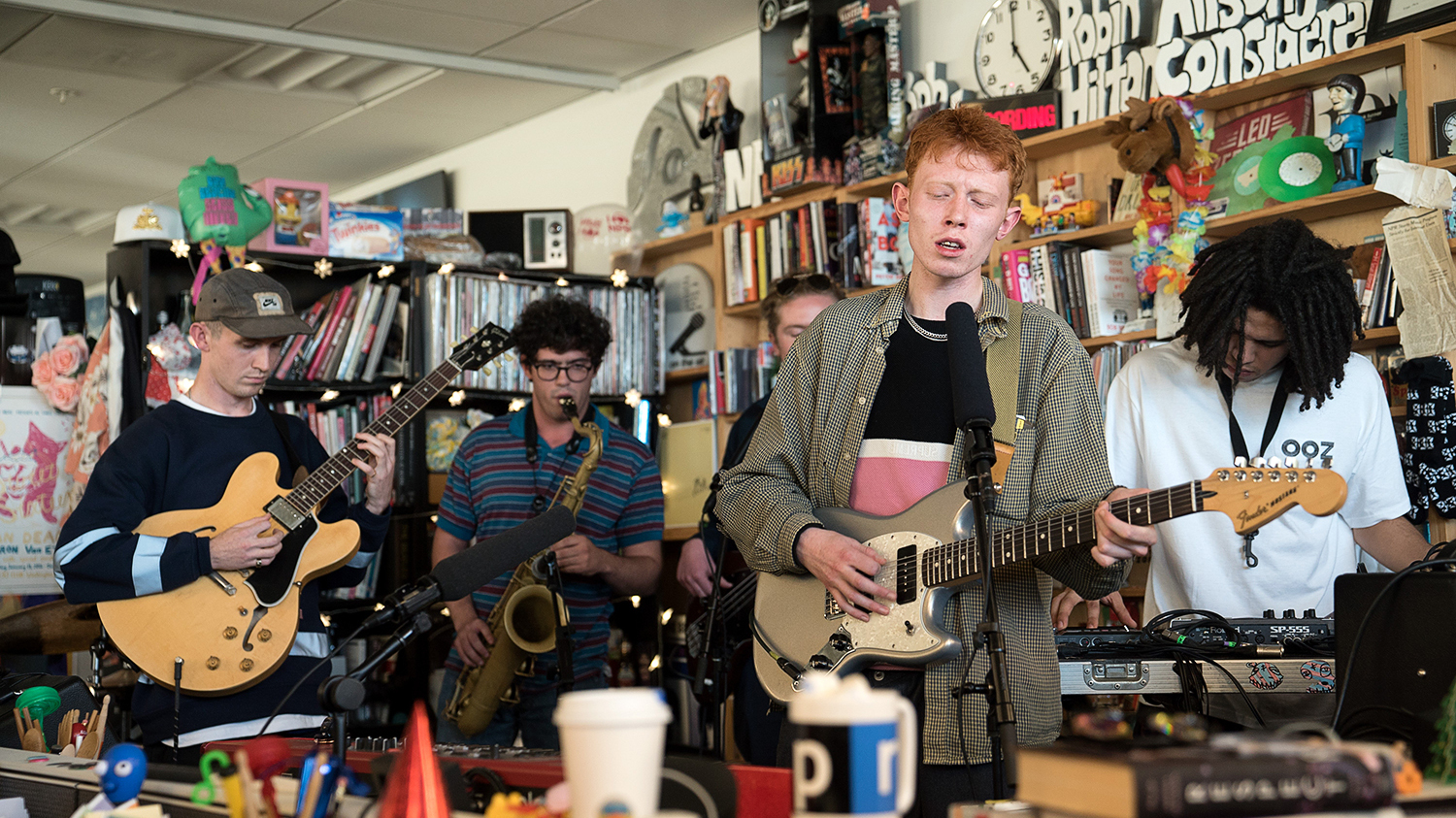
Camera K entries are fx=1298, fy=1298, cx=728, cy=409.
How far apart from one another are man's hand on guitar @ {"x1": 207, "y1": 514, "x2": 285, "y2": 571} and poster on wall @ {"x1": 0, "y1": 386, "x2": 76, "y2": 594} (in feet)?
5.51

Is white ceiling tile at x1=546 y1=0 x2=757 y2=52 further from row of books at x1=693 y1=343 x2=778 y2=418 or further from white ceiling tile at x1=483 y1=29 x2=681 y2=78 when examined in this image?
row of books at x1=693 y1=343 x2=778 y2=418

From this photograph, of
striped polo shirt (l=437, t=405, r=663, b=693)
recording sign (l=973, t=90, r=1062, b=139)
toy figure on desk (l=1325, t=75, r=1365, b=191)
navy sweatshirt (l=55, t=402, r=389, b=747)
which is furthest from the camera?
recording sign (l=973, t=90, r=1062, b=139)

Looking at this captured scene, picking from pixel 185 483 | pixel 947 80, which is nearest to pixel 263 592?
pixel 185 483

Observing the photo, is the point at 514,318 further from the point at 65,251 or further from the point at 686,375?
the point at 65,251

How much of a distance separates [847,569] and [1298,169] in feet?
7.08

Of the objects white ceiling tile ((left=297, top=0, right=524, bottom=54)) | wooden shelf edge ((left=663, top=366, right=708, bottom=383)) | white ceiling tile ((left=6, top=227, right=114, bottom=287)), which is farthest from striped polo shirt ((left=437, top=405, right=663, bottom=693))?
white ceiling tile ((left=6, top=227, right=114, bottom=287))

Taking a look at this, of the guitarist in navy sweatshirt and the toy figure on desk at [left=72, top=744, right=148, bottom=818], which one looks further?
the guitarist in navy sweatshirt

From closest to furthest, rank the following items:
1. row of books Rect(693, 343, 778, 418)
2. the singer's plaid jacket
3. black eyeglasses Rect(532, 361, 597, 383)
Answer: the singer's plaid jacket
black eyeglasses Rect(532, 361, 597, 383)
row of books Rect(693, 343, 778, 418)

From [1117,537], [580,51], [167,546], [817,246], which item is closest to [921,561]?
[1117,537]

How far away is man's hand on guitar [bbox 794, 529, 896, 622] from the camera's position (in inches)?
77.1

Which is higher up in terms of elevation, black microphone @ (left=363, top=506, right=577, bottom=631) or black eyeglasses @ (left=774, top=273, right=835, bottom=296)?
black eyeglasses @ (left=774, top=273, right=835, bottom=296)

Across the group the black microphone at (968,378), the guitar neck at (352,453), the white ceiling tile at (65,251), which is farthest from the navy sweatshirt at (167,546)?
the white ceiling tile at (65,251)

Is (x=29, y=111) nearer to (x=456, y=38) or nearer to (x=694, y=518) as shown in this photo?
(x=456, y=38)

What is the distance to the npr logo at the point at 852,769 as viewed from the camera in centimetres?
87
